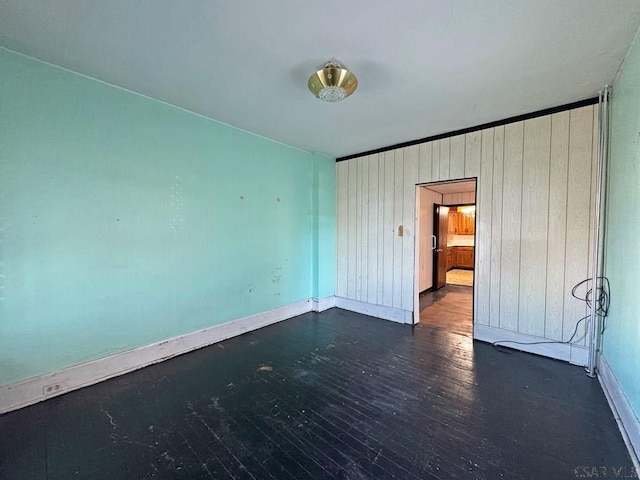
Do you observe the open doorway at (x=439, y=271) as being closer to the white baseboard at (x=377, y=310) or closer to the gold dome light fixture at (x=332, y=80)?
the white baseboard at (x=377, y=310)

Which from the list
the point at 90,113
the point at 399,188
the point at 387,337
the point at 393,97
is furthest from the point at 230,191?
the point at 387,337

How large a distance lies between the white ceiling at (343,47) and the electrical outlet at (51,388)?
2550mm

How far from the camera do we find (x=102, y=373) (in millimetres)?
2350

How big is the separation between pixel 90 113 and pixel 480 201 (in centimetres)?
411

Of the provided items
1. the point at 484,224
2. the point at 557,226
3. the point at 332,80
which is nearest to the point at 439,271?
the point at 484,224

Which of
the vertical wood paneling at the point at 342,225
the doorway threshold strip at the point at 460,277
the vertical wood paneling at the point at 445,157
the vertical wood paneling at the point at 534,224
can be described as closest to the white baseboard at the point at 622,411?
the vertical wood paneling at the point at 534,224

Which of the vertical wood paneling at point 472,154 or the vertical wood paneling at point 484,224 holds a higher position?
the vertical wood paneling at point 472,154

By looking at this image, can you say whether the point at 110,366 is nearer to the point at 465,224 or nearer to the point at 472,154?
the point at 472,154

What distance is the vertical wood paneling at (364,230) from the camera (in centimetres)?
433

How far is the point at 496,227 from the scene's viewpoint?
3.13 meters

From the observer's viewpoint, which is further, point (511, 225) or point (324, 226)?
point (324, 226)

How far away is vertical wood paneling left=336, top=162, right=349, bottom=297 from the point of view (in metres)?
4.62

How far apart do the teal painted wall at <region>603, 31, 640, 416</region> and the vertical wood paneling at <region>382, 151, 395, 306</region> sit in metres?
2.24

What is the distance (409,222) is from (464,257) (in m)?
6.08
